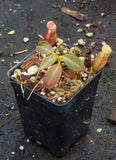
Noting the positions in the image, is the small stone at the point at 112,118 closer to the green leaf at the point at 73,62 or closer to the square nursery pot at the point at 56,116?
the square nursery pot at the point at 56,116

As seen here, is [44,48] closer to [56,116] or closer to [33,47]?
[56,116]

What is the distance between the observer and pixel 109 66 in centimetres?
204

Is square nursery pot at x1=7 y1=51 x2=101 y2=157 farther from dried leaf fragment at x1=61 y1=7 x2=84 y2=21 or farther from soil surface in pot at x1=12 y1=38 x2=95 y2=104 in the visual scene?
dried leaf fragment at x1=61 y1=7 x2=84 y2=21

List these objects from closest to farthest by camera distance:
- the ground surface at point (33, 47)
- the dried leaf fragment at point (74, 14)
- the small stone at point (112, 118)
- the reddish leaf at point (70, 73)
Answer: the reddish leaf at point (70, 73), the ground surface at point (33, 47), the small stone at point (112, 118), the dried leaf fragment at point (74, 14)

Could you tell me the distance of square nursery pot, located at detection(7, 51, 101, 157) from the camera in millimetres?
1162

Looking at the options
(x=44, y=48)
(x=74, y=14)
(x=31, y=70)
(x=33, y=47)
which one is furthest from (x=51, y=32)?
(x=74, y=14)

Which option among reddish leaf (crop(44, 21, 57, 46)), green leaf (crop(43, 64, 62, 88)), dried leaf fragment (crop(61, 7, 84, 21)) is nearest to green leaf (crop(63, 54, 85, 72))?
green leaf (crop(43, 64, 62, 88))

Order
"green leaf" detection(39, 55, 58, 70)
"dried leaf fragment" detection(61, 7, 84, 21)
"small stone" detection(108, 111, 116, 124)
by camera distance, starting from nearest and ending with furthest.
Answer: "green leaf" detection(39, 55, 58, 70)
"small stone" detection(108, 111, 116, 124)
"dried leaf fragment" detection(61, 7, 84, 21)

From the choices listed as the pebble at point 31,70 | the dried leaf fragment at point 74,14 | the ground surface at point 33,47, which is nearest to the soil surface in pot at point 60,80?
the pebble at point 31,70

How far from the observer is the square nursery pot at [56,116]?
1162mm

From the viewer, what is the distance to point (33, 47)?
7.33 feet

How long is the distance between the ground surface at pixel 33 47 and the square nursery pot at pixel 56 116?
0.35 ft

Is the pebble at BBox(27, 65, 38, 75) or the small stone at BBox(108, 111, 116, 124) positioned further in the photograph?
the small stone at BBox(108, 111, 116, 124)

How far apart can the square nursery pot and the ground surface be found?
0.11 metres
